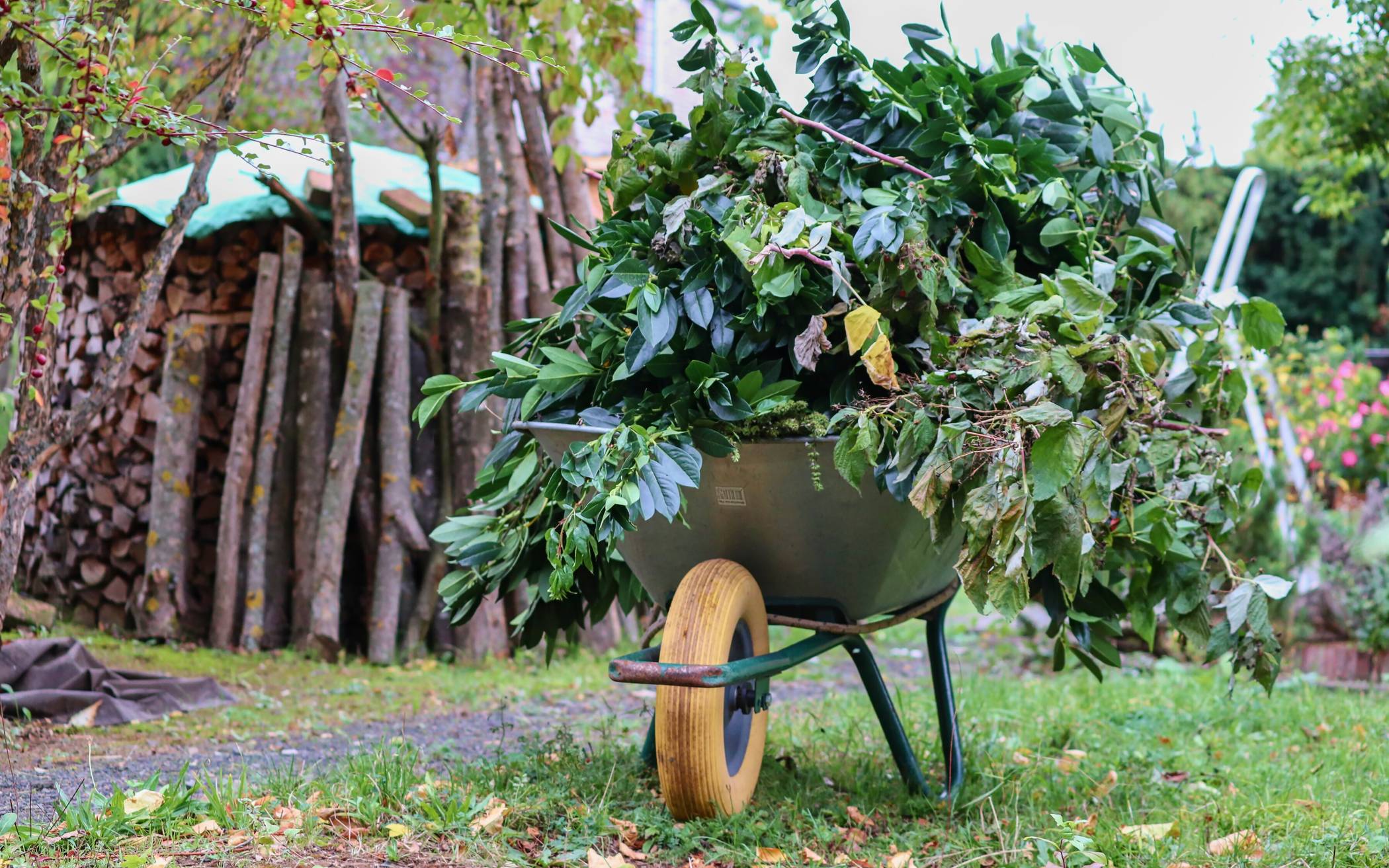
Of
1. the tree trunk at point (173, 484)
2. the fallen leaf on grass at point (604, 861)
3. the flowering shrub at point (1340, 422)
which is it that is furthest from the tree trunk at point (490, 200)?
the flowering shrub at point (1340, 422)

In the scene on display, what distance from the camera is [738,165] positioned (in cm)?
217

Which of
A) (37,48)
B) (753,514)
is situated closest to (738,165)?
(753,514)

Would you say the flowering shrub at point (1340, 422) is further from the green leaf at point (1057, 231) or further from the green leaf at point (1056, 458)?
the green leaf at point (1056, 458)

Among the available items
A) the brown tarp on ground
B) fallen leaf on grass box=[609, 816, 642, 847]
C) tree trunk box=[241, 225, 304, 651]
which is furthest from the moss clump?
tree trunk box=[241, 225, 304, 651]

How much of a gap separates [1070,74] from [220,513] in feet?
11.7

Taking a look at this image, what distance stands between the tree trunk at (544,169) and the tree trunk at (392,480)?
681 millimetres

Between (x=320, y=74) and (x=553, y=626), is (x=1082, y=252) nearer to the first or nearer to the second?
(x=553, y=626)

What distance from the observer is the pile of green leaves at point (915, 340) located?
1767 mm

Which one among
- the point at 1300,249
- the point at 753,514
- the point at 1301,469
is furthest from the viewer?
the point at 1300,249

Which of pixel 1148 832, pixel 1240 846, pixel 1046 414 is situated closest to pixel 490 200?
pixel 1046 414

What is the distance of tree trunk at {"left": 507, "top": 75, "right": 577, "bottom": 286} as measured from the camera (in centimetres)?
460

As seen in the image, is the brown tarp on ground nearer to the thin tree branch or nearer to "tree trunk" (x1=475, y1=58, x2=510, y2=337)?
"tree trunk" (x1=475, y1=58, x2=510, y2=337)

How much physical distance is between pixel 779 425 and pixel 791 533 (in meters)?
0.23

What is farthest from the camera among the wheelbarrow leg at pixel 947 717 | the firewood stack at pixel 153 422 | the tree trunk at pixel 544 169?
the tree trunk at pixel 544 169
